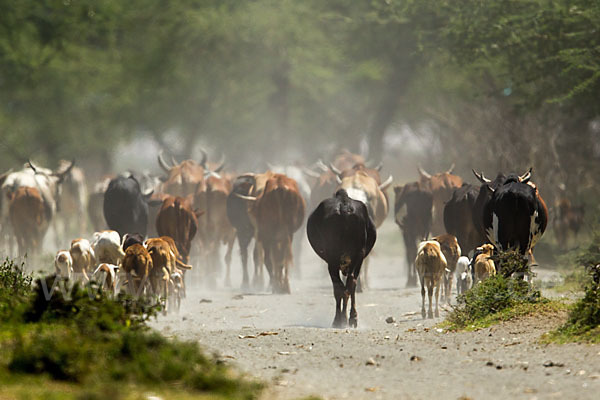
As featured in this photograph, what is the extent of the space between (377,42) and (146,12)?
12.0 meters

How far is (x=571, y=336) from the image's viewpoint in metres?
10.7

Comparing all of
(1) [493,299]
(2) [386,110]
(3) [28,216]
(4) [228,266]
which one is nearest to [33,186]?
(3) [28,216]

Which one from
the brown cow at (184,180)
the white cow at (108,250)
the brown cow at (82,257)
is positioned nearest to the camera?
the white cow at (108,250)

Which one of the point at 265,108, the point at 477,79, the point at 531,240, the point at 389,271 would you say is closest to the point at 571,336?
the point at 531,240

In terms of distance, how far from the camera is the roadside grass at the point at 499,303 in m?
12.7

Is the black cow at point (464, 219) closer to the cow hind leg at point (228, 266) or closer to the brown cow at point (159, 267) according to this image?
the brown cow at point (159, 267)

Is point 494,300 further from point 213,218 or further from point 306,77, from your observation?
point 306,77

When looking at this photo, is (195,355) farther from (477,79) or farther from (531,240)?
(477,79)

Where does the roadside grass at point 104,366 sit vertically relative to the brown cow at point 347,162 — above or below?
below

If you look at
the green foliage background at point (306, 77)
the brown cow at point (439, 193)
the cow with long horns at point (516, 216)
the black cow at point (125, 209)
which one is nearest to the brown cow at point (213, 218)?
the black cow at point (125, 209)

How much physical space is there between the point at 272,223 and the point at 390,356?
10.3m

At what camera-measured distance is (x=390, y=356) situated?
1056 cm

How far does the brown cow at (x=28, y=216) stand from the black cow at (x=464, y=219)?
11.2 meters

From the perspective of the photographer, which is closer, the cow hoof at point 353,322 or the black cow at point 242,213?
the cow hoof at point 353,322
